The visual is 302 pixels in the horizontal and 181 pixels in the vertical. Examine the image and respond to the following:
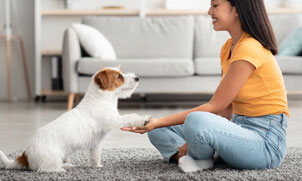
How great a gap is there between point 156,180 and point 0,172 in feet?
2.09

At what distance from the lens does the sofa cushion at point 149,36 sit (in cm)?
509

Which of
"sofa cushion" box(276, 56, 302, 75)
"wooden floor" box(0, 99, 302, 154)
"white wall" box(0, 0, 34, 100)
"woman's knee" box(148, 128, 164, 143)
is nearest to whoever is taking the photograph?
"woman's knee" box(148, 128, 164, 143)

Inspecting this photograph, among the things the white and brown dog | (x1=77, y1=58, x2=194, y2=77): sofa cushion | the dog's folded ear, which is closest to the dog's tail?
the white and brown dog

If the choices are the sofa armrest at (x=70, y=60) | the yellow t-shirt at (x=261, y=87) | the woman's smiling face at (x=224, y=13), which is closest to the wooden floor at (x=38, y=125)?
the sofa armrest at (x=70, y=60)

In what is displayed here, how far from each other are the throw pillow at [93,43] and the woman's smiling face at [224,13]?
2769 mm

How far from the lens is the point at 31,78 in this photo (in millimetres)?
5992

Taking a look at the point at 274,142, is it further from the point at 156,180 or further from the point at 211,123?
the point at 156,180

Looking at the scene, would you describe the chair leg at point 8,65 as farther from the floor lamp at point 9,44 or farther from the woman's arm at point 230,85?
the woman's arm at point 230,85

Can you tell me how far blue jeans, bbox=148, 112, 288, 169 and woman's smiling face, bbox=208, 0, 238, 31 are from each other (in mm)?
382

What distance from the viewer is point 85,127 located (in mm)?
1863

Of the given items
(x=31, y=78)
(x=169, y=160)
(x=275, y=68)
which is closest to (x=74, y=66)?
(x=31, y=78)

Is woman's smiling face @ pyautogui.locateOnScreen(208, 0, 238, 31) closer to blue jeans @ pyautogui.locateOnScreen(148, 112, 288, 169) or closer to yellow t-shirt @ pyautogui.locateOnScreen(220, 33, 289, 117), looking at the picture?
yellow t-shirt @ pyautogui.locateOnScreen(220, 33, 289, 117)

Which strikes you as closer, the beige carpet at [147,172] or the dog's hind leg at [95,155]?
the beige carpet at [147,172]

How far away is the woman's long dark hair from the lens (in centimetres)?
179
